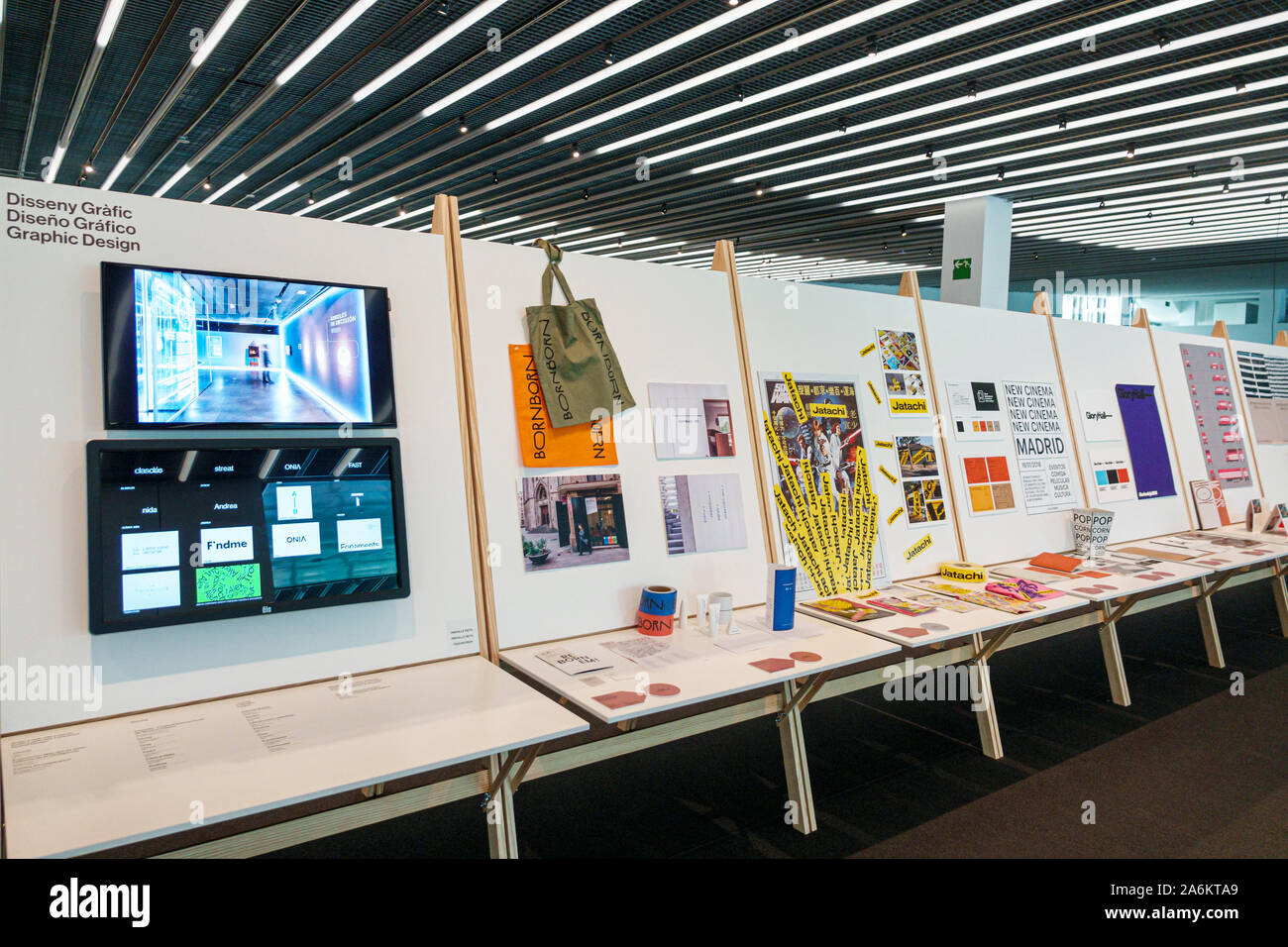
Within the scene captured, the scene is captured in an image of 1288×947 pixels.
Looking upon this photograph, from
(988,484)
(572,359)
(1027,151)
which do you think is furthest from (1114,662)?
(1027,151)

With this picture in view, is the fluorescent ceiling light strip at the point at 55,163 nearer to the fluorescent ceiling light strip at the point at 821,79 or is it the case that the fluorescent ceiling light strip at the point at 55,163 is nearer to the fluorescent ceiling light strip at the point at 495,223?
the fluorescent ceiling light strip at the point at 495,223

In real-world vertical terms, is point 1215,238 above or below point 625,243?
below

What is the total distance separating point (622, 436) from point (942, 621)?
112 cm

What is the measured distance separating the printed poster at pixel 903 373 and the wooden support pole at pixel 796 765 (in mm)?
1293

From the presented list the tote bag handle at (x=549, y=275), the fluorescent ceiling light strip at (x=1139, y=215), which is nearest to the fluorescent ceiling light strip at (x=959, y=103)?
the fluorescent ceiling light strip at (x=1139, y=215)

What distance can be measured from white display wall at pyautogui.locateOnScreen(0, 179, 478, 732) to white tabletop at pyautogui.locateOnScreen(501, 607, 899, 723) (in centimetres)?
35

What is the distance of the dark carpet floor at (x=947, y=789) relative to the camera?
232cm

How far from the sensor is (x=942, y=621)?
2.26 metres

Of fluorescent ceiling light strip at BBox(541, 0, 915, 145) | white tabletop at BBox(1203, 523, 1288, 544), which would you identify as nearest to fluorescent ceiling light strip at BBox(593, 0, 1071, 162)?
fluorescent ceiling light strip at BBox(541, 0, 915, 145)

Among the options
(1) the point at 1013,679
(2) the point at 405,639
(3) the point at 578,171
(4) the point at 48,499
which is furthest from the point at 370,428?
(3) the point at 578,171

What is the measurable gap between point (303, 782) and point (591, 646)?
3.01ft

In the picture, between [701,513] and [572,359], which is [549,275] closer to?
[572,359]

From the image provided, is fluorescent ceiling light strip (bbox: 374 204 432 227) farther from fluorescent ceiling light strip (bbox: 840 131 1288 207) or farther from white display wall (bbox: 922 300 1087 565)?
white display wall (bbox: 922 300 1087 565)

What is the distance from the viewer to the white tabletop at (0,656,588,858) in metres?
1.16
